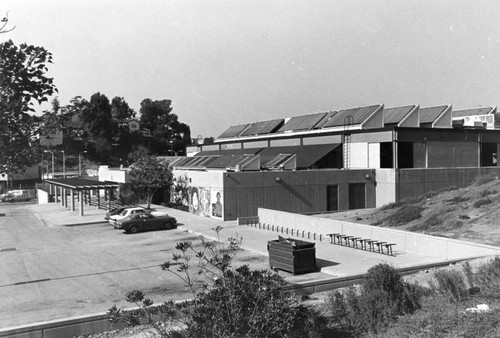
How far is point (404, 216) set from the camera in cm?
2627

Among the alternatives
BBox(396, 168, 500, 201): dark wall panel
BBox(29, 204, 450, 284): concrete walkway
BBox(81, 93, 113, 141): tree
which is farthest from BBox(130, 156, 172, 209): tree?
BBox(81, 93, 113, 141): tree

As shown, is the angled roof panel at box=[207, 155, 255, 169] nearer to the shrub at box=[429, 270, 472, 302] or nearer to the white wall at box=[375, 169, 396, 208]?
the white wall at box=[375, 169, 396, 208]

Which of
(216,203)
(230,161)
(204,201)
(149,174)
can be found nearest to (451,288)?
(216,203)

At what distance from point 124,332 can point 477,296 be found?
714cm

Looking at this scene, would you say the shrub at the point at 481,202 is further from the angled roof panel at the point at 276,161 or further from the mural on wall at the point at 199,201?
the mural on wall at the point at 199,201

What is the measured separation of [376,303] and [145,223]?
21.9 meters

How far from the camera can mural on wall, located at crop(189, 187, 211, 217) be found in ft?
108

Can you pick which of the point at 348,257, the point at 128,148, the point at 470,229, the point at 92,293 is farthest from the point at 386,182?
the point at 128,148

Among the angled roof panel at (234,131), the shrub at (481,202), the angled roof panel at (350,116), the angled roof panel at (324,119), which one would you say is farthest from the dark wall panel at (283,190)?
the angled roof panel at (234,131)

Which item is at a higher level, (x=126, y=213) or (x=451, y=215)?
(x=451, y=215)

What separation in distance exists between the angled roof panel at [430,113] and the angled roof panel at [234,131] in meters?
23.1

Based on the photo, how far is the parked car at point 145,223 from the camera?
28089 millimetres

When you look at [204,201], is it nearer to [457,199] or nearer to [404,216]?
[404,216]

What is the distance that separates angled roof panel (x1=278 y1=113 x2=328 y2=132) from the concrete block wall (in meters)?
20.4
